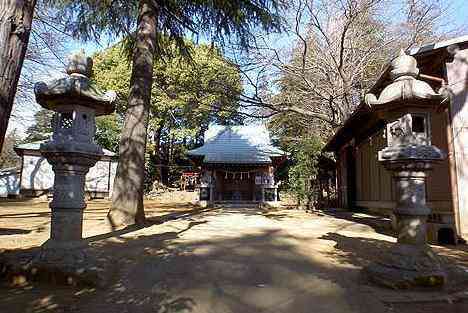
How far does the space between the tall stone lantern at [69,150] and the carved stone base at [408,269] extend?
414cm

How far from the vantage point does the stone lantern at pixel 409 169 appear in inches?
188

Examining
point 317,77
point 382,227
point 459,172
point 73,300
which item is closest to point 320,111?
point 317,77

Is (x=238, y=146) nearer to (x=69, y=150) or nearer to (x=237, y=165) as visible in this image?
(x=237, y=165)

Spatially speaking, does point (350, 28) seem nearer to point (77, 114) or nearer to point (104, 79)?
point (77, 114)

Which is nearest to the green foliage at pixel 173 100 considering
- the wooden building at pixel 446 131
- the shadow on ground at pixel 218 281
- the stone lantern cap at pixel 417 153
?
the wooden building at pixel 446 131

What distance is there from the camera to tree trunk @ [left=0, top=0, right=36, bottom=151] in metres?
3.22

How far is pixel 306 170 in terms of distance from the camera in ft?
60.8

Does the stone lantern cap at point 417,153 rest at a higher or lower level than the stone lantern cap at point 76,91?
lower

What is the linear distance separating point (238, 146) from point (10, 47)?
73.9 ft

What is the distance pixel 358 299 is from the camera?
4.38m

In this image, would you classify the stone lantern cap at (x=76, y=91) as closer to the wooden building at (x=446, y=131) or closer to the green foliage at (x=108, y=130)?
the wooden building at (x=446, y=131)

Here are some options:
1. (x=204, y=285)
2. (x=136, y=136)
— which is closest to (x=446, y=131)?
(x=204, y=285)

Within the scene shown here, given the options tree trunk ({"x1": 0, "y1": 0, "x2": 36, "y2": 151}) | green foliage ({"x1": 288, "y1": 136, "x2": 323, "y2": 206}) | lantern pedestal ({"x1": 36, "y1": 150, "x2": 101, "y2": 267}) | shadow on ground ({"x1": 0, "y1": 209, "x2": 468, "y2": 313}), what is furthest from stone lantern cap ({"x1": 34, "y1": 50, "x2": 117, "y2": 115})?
green foliage ({"x1": 288, "y1": 136, "x2": 323, "y2": 206})

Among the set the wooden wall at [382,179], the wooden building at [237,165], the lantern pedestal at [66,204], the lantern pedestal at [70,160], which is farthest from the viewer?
the wooden building at [237,165]
